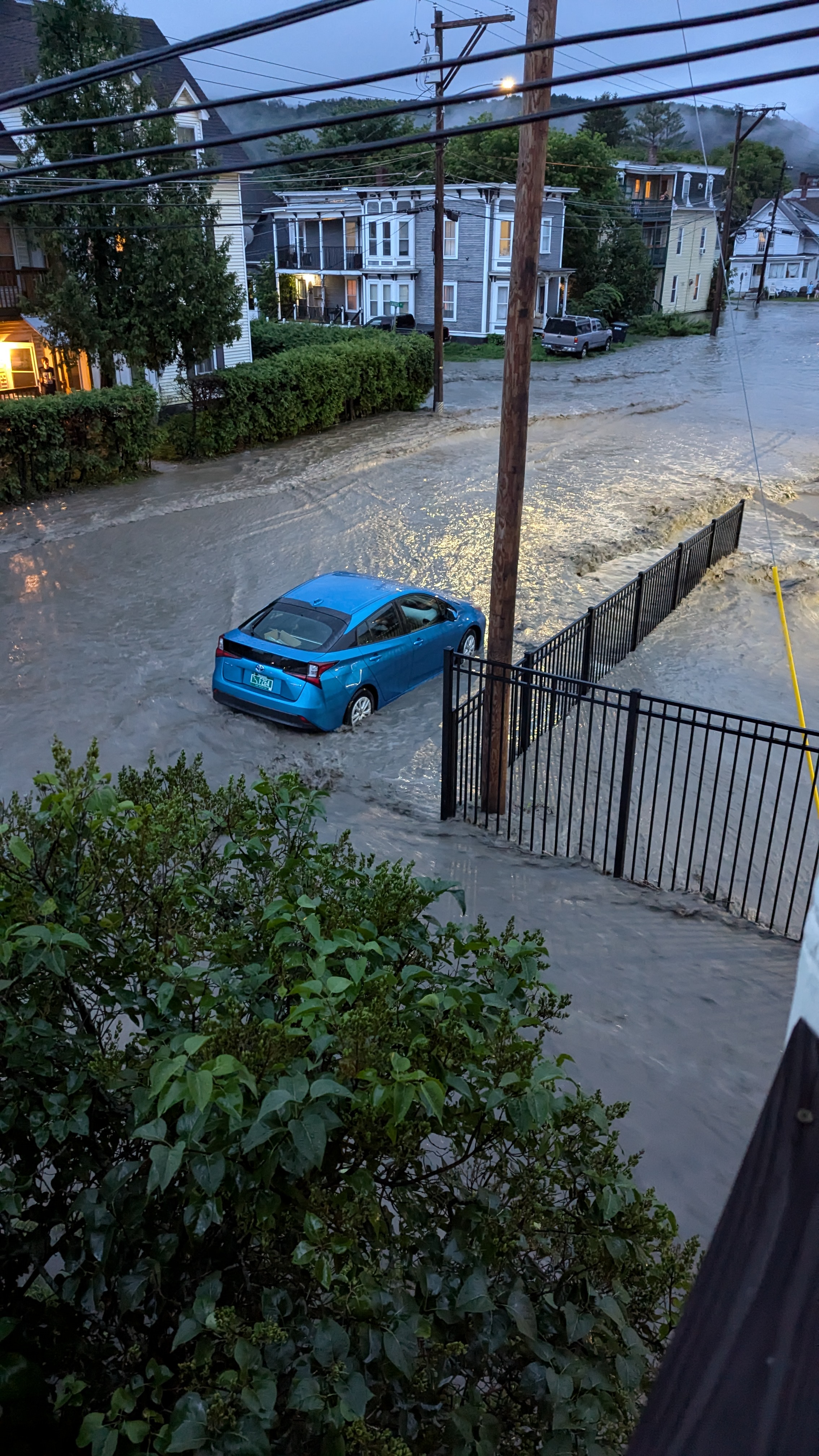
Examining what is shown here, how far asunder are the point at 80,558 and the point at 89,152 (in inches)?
361

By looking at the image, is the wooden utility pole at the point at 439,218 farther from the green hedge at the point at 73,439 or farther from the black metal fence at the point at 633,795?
the black metal fence at the point at 633,795

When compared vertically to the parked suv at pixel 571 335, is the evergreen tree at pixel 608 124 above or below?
above

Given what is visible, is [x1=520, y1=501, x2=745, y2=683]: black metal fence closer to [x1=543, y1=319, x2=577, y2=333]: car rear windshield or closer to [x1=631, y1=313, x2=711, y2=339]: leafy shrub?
[x1=543, y1=319, x2=577, y2=333]: car rear windshield

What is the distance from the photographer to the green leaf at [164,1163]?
2.12 metres

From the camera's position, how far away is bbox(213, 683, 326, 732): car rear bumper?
10.4 m

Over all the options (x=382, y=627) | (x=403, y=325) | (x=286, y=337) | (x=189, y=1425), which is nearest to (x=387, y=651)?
(x=382, y=627)

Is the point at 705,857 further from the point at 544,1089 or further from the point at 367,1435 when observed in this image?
the point at 367,1435

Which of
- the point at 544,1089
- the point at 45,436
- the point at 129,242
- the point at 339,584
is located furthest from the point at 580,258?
the point at 544,1089

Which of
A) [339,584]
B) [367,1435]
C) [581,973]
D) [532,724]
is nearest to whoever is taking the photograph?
[367,1435]

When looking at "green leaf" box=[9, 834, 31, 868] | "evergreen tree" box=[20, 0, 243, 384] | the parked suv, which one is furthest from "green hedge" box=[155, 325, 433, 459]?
"green leaf" box=[9, 834, 31, 868]

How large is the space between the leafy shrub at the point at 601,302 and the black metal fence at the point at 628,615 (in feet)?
129

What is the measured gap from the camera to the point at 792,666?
511 inches

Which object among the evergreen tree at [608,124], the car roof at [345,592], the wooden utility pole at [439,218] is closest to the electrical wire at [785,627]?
the car roof at [345,592]

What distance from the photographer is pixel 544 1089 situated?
2.49 meters
